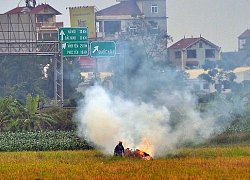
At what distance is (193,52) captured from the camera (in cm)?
9019

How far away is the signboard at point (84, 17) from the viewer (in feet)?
287

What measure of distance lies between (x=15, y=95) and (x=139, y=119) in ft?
127

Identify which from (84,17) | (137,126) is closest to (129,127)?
(137,126)

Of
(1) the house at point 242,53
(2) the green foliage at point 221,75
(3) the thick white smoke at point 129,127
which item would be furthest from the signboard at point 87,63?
(3) the thick white smoke at point 129,127

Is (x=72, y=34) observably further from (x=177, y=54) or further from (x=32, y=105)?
(x=177, y=54)

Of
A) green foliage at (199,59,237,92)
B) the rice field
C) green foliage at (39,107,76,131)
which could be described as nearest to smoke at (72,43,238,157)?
the rice field

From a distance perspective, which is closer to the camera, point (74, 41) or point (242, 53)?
point (74, 41)

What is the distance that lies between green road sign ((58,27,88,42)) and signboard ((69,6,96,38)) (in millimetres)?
35264

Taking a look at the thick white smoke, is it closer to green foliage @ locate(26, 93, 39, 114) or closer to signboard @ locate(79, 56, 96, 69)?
green foliage @ locate(26, 93, 39, 114)

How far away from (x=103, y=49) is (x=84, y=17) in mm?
36859

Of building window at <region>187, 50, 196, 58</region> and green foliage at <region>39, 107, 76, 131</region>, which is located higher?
building window at <region>187, 50, 196, 58</region>

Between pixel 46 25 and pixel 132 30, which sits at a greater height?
pixel 46 25

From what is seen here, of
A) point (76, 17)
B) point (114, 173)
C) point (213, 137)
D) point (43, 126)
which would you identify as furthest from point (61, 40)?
point (76, 17)

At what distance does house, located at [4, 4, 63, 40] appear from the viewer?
308 feet
